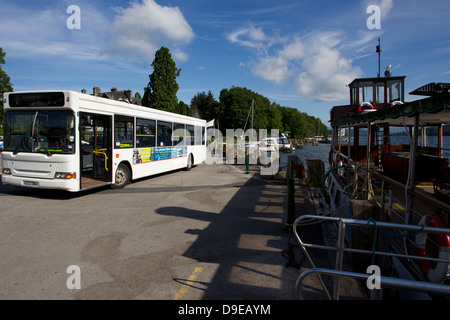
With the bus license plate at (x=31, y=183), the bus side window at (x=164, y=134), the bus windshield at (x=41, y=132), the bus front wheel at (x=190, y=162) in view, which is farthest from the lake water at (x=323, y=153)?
the bus license plate at (x=31, y=183)

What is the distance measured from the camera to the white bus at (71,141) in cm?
819

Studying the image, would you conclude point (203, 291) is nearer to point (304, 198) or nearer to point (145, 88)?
point (304, 198)

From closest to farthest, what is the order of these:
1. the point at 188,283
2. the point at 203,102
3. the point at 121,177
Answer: the point at 188,283, the point at 121,177, the point at 203,102

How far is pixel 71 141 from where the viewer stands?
8195 mm

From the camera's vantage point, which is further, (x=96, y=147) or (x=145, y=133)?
(x=145, y=133)

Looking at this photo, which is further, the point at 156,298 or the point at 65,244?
the point at 65,244

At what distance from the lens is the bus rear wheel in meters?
10.3

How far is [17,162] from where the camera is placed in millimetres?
8477

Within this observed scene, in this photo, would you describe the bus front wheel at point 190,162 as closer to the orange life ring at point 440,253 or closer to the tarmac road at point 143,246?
the tarmac road at point 143,246

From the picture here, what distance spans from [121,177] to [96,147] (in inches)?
59.2

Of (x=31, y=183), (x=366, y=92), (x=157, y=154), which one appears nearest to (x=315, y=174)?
(x=366, y=92)

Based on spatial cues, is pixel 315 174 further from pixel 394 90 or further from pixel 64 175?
pixel 64 175
